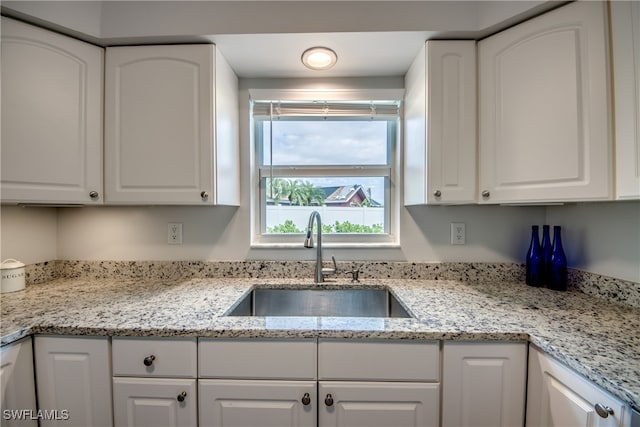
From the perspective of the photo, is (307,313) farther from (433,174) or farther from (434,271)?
(433,174)

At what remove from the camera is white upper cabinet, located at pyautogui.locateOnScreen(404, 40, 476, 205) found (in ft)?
4.13

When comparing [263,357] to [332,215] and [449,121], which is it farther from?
[449,121]

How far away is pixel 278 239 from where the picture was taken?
1.70 m

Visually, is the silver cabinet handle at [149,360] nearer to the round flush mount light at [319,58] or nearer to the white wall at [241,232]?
the white wall at [241,232]

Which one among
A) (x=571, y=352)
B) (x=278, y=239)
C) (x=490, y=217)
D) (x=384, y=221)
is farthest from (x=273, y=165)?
(x=571, y=352)

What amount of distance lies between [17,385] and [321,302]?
118 cm

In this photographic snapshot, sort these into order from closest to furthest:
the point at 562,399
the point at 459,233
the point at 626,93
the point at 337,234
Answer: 1. the point at 562,399
2. the point at 626,93
3. the point at 459,233
4. the point at 337,234

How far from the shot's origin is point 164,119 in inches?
50.4

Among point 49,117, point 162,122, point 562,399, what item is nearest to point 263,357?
point 562,399

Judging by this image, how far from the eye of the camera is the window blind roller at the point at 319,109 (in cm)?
161

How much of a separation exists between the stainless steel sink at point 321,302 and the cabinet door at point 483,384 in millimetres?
521

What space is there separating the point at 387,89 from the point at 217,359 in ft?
5.06

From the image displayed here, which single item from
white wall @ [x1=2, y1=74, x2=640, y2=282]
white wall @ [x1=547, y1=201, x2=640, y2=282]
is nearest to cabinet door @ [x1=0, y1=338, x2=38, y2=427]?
white wall @ [x1=2, y1=74, x2=640, y2=282]

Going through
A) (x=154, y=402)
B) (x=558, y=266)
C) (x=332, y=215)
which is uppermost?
(x=332, y=215)
